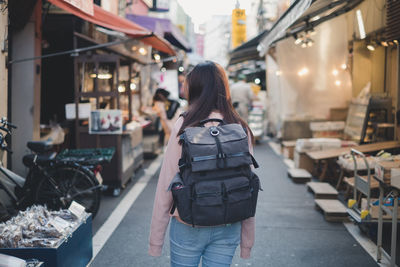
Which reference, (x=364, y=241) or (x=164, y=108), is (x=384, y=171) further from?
(x=164, y=108)

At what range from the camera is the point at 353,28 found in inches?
466

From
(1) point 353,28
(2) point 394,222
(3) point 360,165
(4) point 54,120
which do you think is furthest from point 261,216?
(1) point 353,28

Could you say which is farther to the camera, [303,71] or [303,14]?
[303,71]

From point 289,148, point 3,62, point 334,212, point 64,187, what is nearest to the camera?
point 3,62

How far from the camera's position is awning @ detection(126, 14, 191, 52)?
546 inches

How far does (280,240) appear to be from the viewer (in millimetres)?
5773

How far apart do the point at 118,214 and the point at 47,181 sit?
55.7 inches

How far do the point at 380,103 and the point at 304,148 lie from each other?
6.73 feet

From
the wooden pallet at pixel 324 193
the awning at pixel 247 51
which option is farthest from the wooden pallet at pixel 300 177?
the awning at pixel 247 51

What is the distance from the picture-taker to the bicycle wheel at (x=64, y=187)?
5.99 m

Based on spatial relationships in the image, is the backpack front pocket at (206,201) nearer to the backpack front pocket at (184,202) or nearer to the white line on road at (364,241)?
the backpack front pocket at (184,202)

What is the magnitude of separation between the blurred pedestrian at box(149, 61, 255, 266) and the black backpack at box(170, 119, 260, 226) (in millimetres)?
109

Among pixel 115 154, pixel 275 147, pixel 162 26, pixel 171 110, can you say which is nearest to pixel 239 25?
pixel 162 26

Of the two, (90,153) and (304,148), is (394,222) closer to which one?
(90,153)
